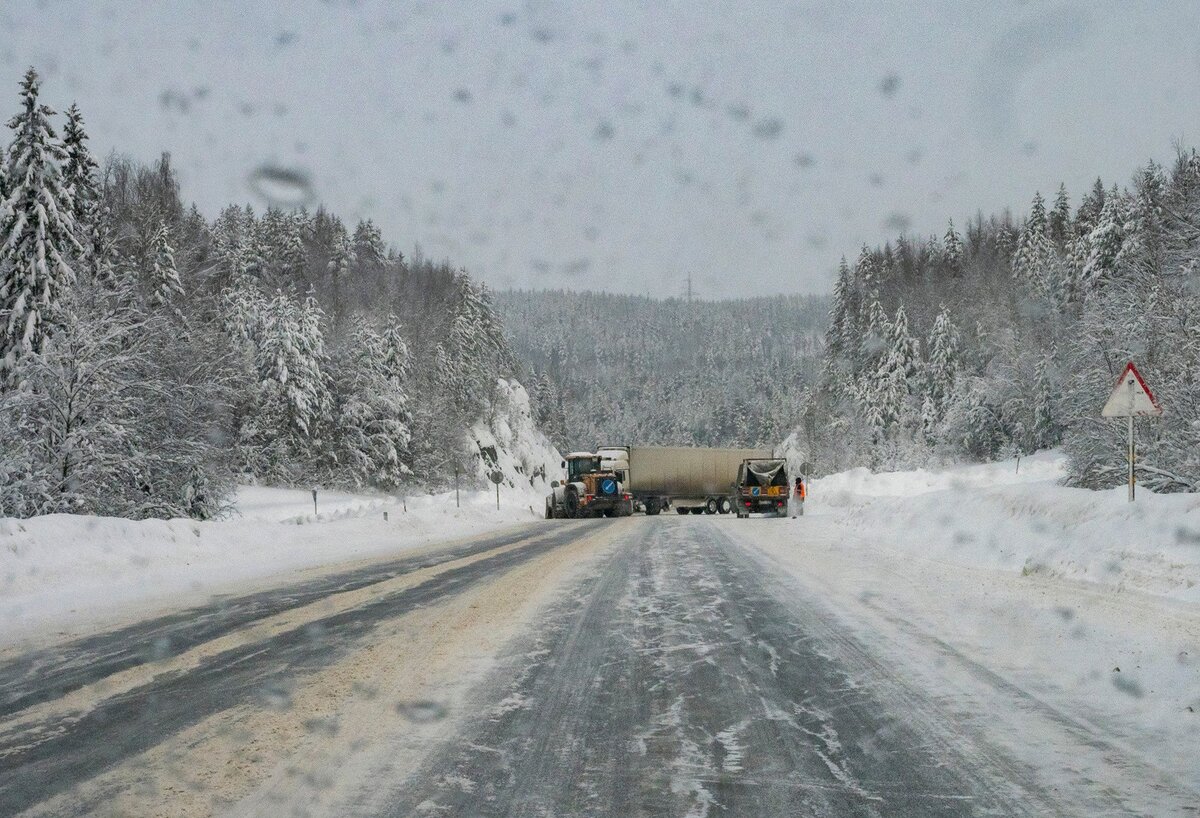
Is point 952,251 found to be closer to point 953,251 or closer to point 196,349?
point 953,251

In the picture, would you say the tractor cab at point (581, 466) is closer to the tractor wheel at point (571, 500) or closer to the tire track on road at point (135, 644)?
the tractor wheel at point (571, 500)

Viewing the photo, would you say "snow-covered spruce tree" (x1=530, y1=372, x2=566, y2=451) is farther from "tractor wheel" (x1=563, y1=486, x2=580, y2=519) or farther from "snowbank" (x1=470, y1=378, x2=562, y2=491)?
"tractor wheel" (x1=563, y1=486, x2=580, y2=519)

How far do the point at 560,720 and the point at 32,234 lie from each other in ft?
98.6

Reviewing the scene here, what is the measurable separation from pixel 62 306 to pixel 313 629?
19.8m

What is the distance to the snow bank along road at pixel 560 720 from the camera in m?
3.71

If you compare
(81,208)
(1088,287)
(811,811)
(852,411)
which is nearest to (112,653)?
(811,811)

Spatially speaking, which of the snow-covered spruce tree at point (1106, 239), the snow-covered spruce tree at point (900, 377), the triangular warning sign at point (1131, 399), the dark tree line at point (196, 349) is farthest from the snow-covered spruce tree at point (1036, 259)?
the triangular warning sign at point (1131, 399)

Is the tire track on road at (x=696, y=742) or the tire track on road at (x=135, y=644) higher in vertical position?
the tire track on road at (x=135, y=644)

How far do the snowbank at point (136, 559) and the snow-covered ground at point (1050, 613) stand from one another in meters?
8.02

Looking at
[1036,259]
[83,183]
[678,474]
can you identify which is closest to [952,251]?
[1036,259]

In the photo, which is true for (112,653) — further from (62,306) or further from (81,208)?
(81,208)

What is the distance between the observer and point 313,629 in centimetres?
799

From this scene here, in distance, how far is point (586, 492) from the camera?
41.9 metres

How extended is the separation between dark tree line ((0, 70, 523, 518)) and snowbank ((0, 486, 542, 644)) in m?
5.59
